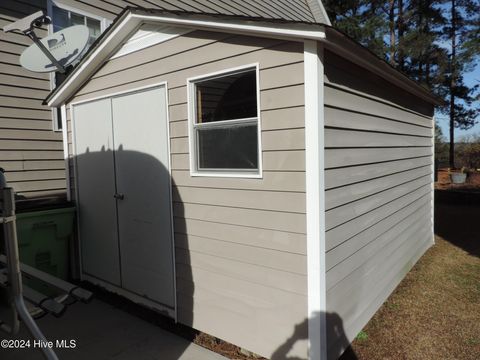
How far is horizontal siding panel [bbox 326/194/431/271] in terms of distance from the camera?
281 cm

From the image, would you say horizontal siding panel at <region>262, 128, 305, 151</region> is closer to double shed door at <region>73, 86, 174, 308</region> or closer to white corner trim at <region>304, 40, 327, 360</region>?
white corner trim at <region>304, 40, 327, 360</region>

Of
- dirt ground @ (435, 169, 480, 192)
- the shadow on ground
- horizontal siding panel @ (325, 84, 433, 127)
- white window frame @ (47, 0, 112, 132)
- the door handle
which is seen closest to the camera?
horizontal siding panel @ (325, 84, 433, 127)

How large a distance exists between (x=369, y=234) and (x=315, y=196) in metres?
1.23

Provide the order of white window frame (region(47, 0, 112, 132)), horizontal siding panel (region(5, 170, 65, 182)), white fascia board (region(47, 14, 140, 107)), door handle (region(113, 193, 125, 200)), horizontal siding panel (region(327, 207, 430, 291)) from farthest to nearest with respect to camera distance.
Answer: white window frame (region(47, 0, 112, 132)) < horizontal siding panel (region(5, 170, 65, 182)) < door handle (region(113, 193, 125, 200)) < white fascia board (region(47, 14, 140, 107)) < horizontal siding panel (region(327, 207, 430, 291))

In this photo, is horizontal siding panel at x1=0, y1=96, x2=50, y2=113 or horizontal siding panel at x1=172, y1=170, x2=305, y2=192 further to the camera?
horizontal siding panel at x1=0, y1=96, x2=50, y2=113

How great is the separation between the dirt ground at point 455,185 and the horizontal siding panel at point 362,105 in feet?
28.6

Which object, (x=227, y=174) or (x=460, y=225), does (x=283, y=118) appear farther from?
(x=460, y=225)

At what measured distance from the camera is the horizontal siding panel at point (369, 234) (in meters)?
2.81

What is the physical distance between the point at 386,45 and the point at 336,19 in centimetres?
267

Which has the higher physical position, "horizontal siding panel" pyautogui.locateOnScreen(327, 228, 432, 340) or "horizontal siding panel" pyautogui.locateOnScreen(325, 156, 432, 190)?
"horizontal siding panel" pyautogui.locateOnScreen(325, 156, 432, 190)

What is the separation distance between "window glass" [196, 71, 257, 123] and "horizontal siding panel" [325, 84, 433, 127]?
1.92 ft

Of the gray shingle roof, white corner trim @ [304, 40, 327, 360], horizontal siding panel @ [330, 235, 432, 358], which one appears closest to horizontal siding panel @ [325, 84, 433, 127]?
white corner trim @ [304, 40, 327, 360]

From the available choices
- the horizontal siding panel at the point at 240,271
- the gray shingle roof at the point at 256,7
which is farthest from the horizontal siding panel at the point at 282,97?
the gray shingle roof at the point at 256,7

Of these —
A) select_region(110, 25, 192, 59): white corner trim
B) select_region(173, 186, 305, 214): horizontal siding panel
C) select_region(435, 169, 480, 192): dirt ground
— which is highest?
select_region(110, 25, 192, 59): white corner trim
